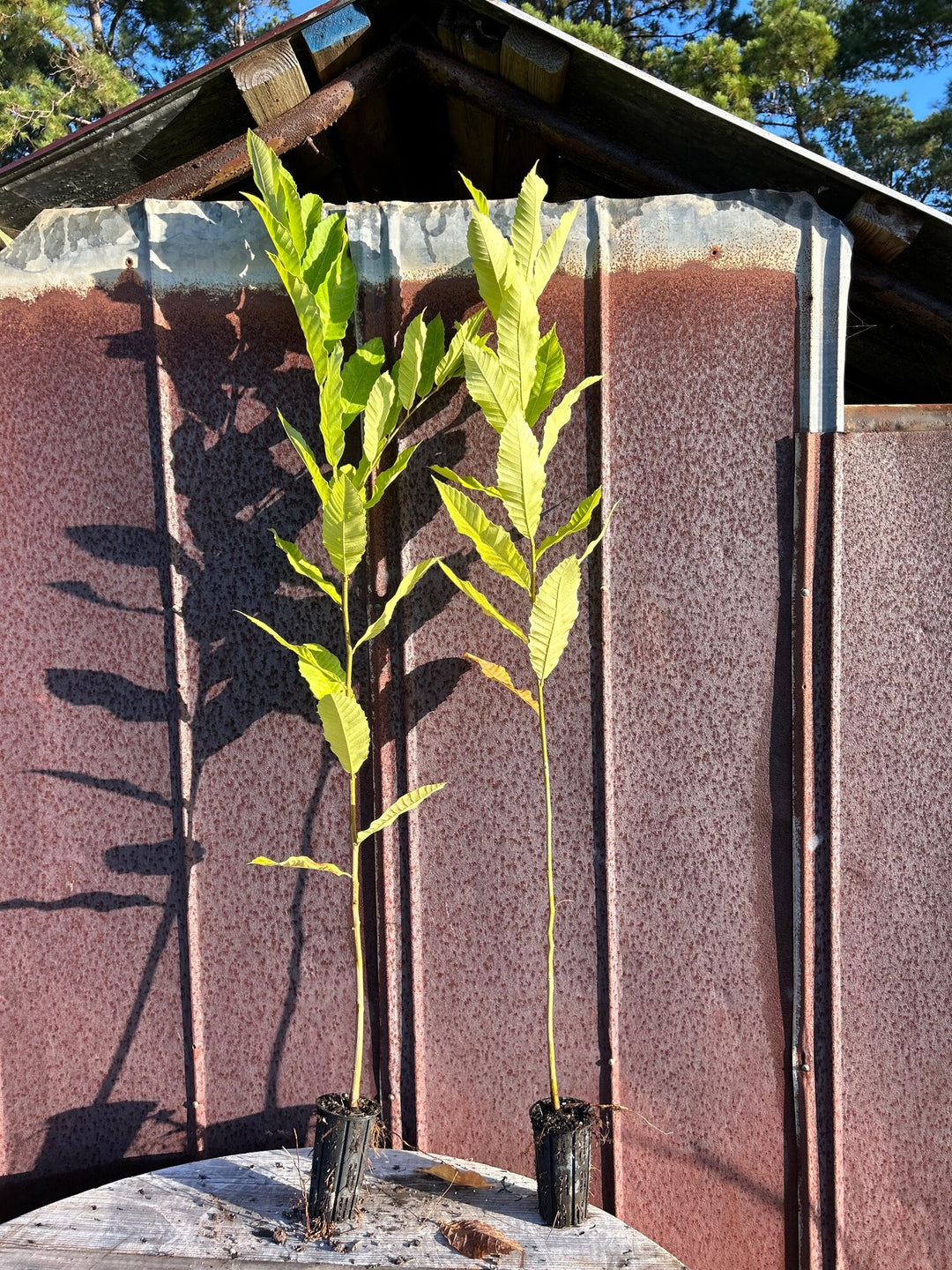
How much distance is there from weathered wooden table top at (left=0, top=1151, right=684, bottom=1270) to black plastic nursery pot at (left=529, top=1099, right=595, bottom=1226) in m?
0.04

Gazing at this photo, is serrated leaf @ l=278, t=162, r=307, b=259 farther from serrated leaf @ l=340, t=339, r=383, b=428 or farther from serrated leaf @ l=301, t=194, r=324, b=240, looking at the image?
serrated leaf @ l=340, t=339, r=383, b=428

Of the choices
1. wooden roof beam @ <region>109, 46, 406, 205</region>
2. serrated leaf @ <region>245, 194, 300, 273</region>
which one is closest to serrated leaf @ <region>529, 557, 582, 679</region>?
serrated leaf @ <region>245, 194, 300, 273</region>

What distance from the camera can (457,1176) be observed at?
196 centimetres

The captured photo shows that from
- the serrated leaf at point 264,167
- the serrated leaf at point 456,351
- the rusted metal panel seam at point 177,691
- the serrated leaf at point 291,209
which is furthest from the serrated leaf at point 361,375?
the rusted metal panel seam at point 177,691

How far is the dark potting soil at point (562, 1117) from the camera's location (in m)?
1.81

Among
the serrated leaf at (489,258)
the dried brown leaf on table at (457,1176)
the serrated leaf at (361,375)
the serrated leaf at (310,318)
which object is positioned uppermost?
the serrated leaf at (489,258)

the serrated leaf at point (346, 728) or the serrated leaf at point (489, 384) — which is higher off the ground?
the serrated leaf at point (489, 384)

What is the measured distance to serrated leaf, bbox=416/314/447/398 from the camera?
1.97 meters

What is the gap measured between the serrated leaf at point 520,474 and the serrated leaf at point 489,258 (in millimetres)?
269

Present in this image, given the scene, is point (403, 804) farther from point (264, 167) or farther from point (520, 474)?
point (264, 167)

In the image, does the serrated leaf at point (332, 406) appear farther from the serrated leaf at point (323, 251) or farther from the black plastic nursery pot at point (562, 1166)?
the black plastic nursery pot at point (562, 1166)

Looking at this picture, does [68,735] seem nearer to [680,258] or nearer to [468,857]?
[468,857]

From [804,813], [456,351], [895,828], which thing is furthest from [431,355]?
[895,828]

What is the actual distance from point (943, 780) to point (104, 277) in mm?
2447
